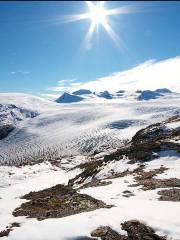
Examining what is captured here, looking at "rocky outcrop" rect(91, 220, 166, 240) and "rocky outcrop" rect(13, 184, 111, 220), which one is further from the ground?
"rocky outcrop" rect(13, 184, 111, 220)

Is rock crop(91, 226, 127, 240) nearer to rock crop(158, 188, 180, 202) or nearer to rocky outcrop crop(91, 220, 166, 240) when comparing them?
rocky outcrop crop(91, 220, 166, 240)

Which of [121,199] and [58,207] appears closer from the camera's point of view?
[58,207]

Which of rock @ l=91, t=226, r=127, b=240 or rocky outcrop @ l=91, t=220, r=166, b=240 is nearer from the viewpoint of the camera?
rock @ l=91, t=226, r=127, b=240

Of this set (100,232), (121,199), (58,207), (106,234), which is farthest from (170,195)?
(100,232)

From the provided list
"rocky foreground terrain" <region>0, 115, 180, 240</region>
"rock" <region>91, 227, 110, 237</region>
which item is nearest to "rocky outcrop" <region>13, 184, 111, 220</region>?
"rocky foreground terrain" <region>0, 115, 180, 240</region>

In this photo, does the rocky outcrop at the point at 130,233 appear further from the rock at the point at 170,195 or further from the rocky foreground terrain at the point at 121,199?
the rock at the point at 170,195

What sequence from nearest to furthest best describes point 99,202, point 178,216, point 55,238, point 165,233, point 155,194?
point 55,238
point 165,233
point 178,216
point 99,202
point 155,194

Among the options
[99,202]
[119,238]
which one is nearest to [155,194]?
[99,202]

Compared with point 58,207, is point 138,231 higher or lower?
lower

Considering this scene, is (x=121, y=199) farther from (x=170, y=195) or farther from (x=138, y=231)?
(x=138, y=231)

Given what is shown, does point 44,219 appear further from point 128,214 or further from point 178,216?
point 178,216

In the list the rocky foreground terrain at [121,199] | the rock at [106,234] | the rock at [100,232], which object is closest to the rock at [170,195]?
the rocky foreground terrain at [121,199]
